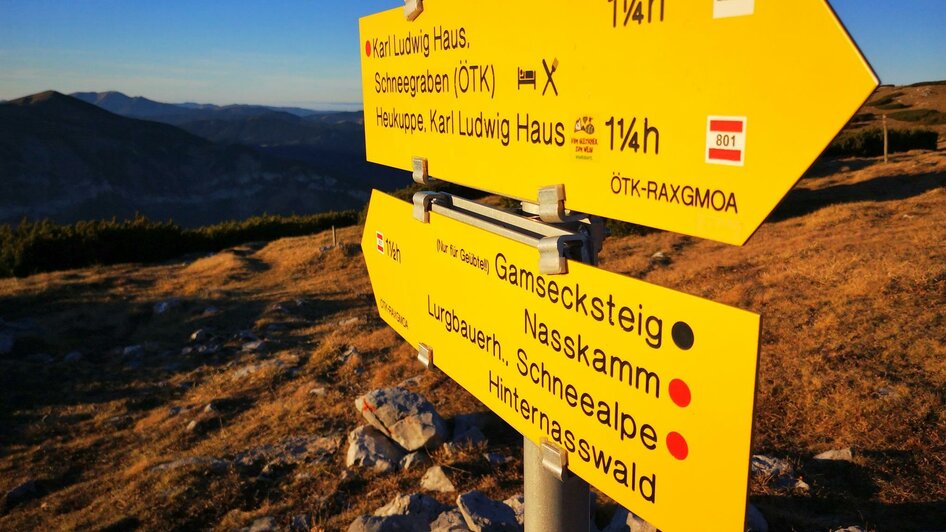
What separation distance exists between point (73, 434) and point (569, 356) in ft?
27.6

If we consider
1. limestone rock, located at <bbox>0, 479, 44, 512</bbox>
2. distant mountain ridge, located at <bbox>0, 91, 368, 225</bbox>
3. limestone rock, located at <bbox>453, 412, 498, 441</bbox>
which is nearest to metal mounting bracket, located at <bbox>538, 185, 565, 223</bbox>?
limestone rock, located at <bbox>453, 412, 498, 441</bbox>

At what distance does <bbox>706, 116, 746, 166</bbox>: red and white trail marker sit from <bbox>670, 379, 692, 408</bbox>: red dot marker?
1.54ft

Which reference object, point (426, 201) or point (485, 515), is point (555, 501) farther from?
point (485, 515)

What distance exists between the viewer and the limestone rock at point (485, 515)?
12.2 feet

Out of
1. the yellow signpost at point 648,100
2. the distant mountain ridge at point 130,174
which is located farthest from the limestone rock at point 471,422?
the distant mountain ridge at point 130,174

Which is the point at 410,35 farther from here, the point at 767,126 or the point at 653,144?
the point at 767,126

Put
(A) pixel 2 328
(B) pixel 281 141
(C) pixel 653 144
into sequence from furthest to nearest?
(B) pixel 281 141 → (A) pixel 2 328 → (C) pixel 653 144

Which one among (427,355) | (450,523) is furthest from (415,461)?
(427,355)

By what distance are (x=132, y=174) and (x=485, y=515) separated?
348 feet

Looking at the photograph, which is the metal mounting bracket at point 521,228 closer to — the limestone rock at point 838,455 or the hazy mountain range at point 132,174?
the limestone rock at point 838,455

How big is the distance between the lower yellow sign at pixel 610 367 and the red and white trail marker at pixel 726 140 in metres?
0.28

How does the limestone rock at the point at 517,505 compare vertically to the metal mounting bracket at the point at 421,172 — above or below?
below

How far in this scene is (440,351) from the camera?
2.44m

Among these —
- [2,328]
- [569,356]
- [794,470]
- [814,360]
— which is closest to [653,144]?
[569,356]
